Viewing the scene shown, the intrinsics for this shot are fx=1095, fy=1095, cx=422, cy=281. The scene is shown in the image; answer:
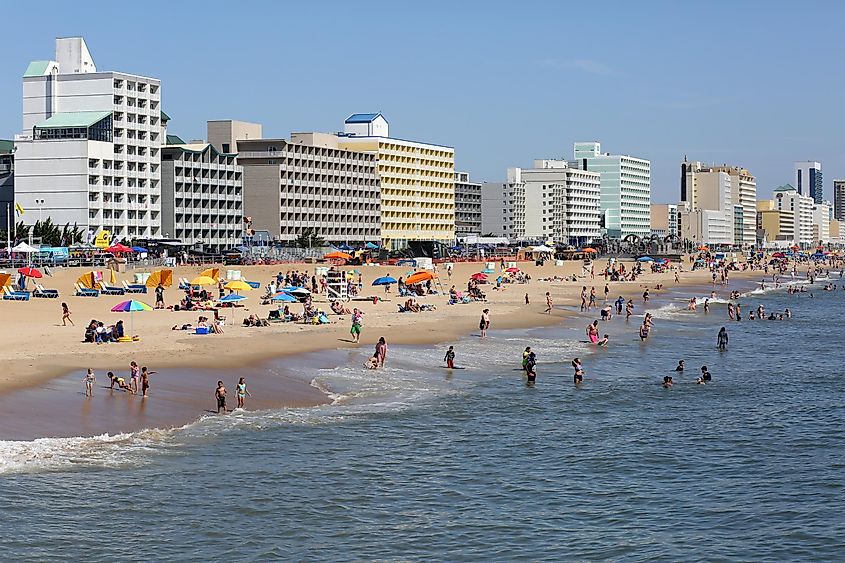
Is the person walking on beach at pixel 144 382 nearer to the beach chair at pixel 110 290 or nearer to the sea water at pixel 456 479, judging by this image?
the sea water at pixel 456 479

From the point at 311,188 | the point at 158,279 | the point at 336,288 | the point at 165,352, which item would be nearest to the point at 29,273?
the point at 158,279

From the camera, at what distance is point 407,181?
15975 cm

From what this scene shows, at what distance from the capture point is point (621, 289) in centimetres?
9575

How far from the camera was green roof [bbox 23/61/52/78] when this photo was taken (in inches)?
4227

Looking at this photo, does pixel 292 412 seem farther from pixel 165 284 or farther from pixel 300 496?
pixel 165 284

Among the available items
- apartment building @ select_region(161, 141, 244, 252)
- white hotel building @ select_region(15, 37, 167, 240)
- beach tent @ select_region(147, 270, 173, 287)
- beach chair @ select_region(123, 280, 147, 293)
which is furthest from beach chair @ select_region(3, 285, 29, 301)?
apartment building @ select_region(161, 141, 244, 252)

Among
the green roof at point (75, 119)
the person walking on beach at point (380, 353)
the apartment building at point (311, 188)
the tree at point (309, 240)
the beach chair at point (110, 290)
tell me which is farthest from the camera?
the apartment building at point (311, 188)

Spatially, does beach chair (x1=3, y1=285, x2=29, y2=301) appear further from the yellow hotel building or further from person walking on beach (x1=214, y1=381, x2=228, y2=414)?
the yellow hotel building

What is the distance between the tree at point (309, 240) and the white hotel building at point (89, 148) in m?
19.6

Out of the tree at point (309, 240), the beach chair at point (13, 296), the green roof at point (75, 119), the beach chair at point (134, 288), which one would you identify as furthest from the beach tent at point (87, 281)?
the tree at point (309, 240)

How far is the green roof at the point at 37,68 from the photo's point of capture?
107 metres

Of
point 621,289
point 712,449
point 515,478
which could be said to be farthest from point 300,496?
point 621,289

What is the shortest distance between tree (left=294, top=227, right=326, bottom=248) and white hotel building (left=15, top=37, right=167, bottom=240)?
19.6 metres

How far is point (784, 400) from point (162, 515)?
21889 mm
